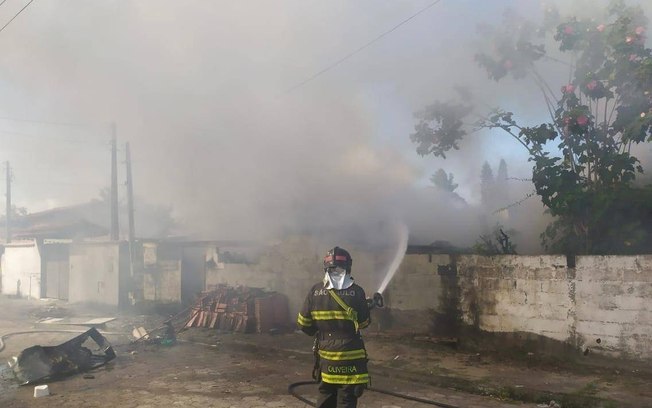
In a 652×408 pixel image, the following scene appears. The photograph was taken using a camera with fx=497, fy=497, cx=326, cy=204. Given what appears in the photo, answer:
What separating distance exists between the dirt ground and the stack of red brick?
50.0 inches

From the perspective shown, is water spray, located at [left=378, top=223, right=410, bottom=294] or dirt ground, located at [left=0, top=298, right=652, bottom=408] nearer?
dirt ground, located at [left=0, top=298, right=652, bottom=408]

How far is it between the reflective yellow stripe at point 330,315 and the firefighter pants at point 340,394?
0.53m

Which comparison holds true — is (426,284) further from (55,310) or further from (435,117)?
(55,310)

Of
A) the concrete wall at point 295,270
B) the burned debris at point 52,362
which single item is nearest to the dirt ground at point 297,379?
the burned debris at point 52,362

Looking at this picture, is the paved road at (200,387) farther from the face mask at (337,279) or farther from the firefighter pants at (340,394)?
the face mask at (337,279)

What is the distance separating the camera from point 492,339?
8.40m

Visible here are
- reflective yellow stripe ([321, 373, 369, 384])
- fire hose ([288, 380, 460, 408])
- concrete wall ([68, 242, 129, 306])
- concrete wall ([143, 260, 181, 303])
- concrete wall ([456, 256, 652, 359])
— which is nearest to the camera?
reflective yellow stripe ([321, 373, 369, 384])

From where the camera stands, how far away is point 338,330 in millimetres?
4062

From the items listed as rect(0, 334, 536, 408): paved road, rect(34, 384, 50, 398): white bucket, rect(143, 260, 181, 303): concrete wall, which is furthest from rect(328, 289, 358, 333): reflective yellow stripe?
rect(143, 260, 181, 303): concrete wall

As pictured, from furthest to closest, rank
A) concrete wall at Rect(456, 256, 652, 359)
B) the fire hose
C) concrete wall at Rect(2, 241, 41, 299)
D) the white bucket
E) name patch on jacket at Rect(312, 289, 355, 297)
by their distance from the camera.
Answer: concrete wall at Rect(2, 241, 41, 299) < concrete wall at Rect(456, 256, 652, 359) < the white bucket < the fire hose < name patch on jacket at Rect(312, 289, 355, 297)

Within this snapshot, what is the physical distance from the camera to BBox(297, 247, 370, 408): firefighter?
3.98 metres

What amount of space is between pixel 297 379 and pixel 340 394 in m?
3.13

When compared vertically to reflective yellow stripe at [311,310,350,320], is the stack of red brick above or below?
below

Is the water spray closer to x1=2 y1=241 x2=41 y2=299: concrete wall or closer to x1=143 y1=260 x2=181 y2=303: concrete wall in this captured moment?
x1=143 y1=260 x2=181 y2=303: concrete wall
